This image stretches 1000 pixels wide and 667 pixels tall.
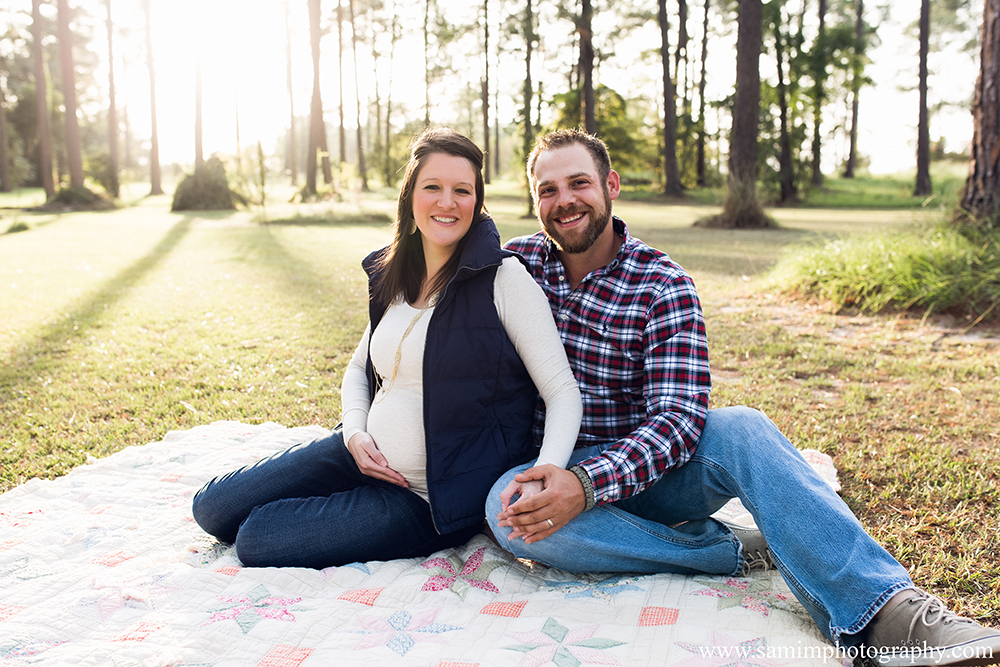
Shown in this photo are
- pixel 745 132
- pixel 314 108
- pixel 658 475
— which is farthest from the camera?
pixel 314 108

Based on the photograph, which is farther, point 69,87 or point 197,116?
point 197,116

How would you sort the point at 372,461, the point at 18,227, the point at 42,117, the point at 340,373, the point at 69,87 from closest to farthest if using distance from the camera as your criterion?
1. the point at 372,461
2. the point at 340,373
3. the point at 18,227
4. the point at 69,87
5. the point at 42,117

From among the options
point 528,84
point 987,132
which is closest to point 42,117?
point 528,84

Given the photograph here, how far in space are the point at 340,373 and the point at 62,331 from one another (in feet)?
9.80

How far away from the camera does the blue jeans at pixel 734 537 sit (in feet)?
5.82

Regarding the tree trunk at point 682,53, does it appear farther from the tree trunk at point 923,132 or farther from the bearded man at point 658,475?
the bearded man at point 658,475

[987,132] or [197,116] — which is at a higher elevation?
[197,116]

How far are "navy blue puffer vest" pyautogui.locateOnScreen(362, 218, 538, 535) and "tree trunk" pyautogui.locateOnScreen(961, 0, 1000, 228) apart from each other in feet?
19.4

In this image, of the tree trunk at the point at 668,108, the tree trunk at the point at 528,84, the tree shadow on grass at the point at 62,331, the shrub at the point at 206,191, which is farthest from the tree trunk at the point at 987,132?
the shrub at the point at 206,191

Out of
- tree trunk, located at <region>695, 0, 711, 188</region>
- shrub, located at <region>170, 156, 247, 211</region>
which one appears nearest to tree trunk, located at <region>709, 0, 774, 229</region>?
tree trunk, located at <region>695, 0, 711, 188</region>

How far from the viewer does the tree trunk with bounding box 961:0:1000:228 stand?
243 inches

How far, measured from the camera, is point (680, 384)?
2.15 meters

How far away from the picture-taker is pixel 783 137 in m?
21.9

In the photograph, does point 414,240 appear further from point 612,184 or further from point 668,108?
point 668,108
